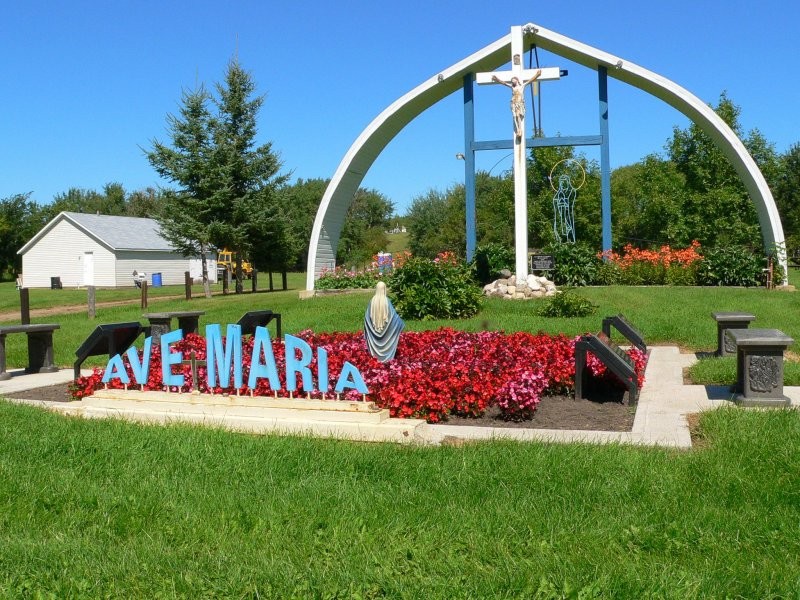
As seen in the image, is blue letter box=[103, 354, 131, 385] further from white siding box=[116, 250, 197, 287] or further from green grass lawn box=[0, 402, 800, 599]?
white siding box=[116, 250, 197, 287]

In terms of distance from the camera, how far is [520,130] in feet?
64.1

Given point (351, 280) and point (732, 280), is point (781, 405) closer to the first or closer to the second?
point (732, 280)

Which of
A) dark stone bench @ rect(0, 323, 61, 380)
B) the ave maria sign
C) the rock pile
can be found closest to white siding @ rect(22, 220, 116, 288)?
the rock pile

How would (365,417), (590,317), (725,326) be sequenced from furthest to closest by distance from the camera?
1. (590,317)
2. (725,326)
3. (365,417)

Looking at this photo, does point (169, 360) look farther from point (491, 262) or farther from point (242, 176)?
point (242, 176)

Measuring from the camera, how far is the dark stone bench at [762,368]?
7781mm

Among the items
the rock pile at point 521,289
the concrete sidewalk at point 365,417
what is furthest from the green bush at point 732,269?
the concrete sidewalk at point 365,417

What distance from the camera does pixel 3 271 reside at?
62219 millimetres

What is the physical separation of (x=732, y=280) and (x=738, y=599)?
18.7 meters

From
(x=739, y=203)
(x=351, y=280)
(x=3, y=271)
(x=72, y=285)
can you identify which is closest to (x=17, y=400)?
(x=351, y=280)

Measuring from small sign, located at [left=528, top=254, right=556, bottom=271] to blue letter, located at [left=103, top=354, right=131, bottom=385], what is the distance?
545 inches

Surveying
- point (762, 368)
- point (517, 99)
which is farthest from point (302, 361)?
point (517, 99)

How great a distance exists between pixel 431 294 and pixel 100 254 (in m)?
39.4

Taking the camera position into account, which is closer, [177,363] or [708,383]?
[177,363]
